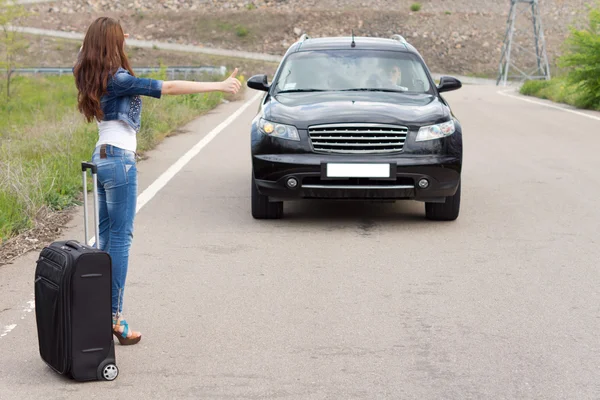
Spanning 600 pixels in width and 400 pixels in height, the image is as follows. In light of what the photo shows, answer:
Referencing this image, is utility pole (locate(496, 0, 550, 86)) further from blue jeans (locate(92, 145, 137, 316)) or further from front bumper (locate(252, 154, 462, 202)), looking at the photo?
blue jeans (locate(92, 145, 137, 316))

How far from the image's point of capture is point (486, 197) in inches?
453

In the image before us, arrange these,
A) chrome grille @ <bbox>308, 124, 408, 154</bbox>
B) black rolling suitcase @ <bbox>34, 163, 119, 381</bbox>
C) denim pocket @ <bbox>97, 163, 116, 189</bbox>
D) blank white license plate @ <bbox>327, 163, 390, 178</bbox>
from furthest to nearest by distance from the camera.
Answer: chrome grille @ <bbox>308, 124, 408, 154</bbox>
blank white license plate @ <bbox>327, 163, 390, 178</bbox>
denim pocket @ <bbox>97, 163, 116, 189</bbox>
black rolling suitcase @ <bbox>34, 163, 119, 381</bbox>

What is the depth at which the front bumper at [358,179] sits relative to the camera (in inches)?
375

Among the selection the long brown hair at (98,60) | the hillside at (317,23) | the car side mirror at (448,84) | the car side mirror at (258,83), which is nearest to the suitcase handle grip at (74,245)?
the long brown hair at (98,60)

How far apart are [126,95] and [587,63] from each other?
22.1 m

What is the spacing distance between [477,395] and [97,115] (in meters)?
2.42

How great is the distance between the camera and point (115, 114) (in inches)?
233

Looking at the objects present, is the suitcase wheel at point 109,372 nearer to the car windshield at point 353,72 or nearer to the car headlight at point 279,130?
the car headlight at point 279,130

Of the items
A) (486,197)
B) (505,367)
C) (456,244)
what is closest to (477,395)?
(505,367)

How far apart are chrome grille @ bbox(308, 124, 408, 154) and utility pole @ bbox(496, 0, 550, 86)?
5012 centimetres

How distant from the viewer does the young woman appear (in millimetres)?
5785

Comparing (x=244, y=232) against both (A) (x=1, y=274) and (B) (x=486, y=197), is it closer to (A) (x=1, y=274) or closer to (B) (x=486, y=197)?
(A) (x=1, y=274)

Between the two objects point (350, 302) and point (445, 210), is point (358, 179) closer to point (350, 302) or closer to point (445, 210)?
point (445, 210)

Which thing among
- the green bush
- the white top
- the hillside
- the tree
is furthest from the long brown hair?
the hillside
